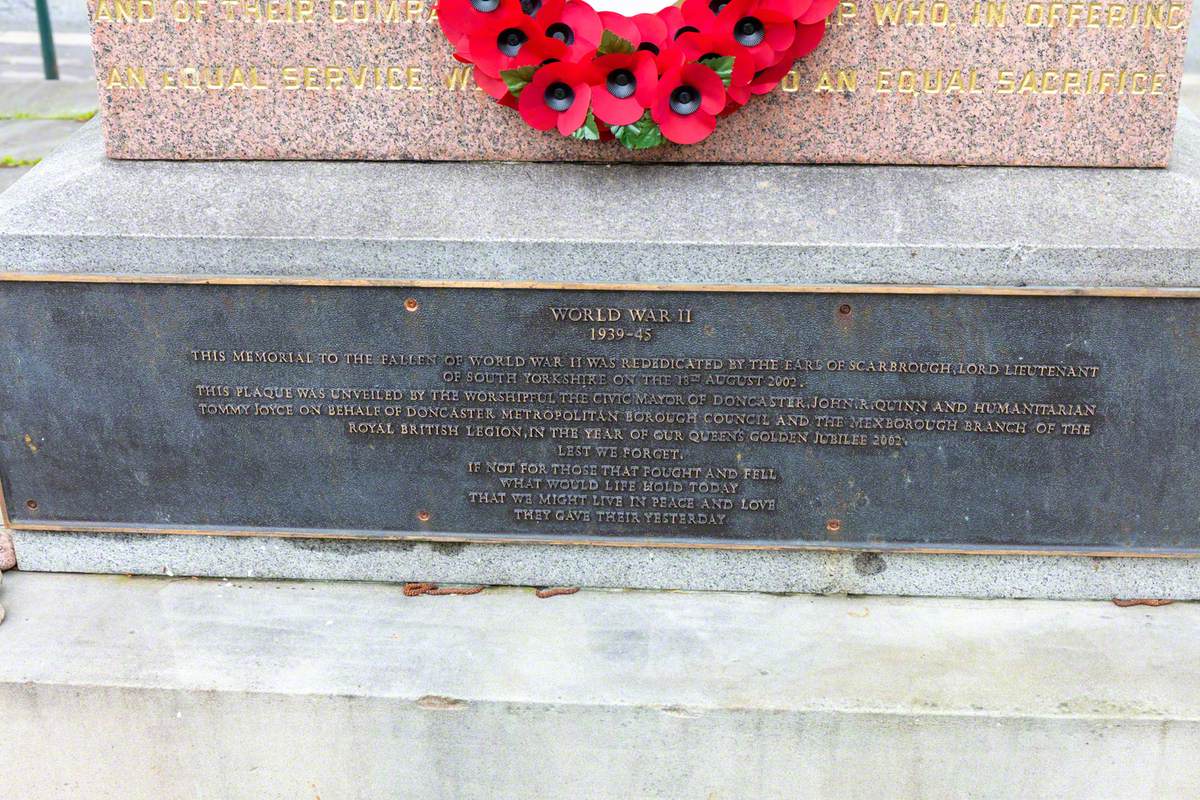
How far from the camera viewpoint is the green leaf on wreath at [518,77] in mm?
3186

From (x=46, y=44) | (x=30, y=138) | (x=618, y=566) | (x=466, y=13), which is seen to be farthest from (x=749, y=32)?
(x=46, y=44)

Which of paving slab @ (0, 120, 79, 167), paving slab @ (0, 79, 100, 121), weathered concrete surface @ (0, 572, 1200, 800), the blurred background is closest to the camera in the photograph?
weathered concrete surface @ (0, 572, 1200, 800)

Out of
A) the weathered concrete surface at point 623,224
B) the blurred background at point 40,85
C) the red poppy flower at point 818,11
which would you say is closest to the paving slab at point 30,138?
the blurred background at point 40,85

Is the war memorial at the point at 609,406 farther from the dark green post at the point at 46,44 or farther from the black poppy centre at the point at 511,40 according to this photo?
the dark green post at the point at 46,44

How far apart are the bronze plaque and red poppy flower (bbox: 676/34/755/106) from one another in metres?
0.58

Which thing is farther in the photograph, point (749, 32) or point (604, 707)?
point (749, 32)

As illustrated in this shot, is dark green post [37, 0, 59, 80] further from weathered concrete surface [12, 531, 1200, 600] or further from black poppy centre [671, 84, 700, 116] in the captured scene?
black poppy centre [671, 84, 700, 116]

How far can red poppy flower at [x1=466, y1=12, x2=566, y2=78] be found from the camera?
314 cm

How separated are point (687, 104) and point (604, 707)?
1647mm

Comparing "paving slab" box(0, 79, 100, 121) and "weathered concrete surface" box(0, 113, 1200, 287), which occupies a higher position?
"weathered concrete surface" box(0, 113, 1200, 287)

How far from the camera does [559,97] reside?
323 centimetres

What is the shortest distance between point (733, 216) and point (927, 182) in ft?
1.94

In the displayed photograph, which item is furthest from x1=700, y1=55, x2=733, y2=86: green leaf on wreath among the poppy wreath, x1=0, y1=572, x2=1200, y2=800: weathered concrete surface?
x1=0, y1=572, x2=1200, y2=800: weathered concrete surface

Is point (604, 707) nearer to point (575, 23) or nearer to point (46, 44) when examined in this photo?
point (575, 23)
